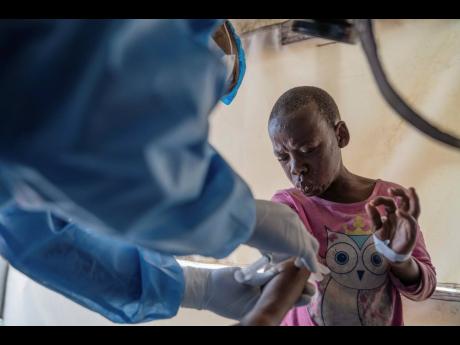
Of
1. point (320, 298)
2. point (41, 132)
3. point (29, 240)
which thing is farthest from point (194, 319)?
point (41, 132)

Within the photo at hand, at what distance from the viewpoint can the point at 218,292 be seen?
91cm

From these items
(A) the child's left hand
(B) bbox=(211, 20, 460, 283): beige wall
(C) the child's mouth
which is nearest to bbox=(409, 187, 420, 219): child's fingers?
(A) the child's left hand

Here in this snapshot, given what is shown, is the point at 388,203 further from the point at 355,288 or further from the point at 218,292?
the point at 218,292

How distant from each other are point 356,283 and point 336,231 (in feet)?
0.39

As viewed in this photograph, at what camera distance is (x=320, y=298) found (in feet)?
3.09

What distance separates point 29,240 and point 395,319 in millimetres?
770

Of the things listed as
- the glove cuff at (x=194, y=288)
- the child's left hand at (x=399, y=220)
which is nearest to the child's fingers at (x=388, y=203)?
the child's left hand at (x=399, y=220)

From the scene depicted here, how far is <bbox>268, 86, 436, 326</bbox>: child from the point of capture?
0.92 m

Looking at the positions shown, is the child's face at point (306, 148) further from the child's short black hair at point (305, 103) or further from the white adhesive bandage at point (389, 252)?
the white adhesive bandage at point (389, 252)

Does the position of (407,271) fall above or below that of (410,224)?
below

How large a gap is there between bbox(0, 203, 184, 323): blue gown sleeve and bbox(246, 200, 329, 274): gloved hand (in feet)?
0.76

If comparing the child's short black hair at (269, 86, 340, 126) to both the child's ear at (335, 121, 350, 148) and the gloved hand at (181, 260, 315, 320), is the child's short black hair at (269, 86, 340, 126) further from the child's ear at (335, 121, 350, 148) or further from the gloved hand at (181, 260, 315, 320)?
the gloved hand at (181, 260, 315, 320)

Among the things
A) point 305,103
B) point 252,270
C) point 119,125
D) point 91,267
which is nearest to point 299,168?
point 305,103
